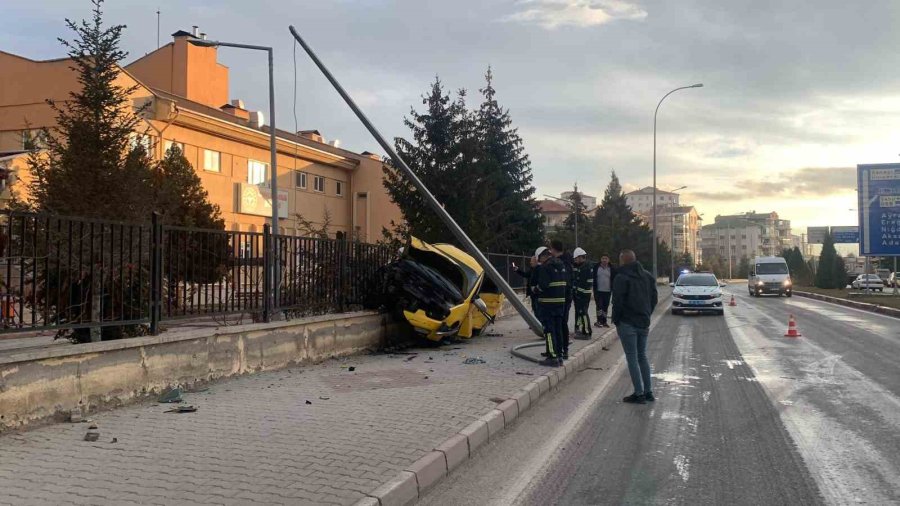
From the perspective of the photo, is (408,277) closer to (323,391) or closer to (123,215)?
(323,391)

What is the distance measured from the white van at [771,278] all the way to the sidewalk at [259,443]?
32328 millimetres

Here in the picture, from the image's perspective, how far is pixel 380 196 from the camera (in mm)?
45125

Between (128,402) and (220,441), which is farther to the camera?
(128,402)

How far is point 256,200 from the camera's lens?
3434 centimetres

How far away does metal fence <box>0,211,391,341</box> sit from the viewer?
20.1 ft

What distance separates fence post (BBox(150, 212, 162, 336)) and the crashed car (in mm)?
4442

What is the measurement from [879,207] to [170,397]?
3370 centimetres

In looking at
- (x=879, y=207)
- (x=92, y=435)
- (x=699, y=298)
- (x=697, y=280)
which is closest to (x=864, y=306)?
(x=879, y=207)

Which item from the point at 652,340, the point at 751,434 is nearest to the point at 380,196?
the point at 652,340

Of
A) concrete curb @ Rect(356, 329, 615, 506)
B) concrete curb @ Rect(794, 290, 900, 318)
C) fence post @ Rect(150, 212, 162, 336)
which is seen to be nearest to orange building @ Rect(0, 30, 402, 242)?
fence post @ Rect(150, 212, 162, 336)

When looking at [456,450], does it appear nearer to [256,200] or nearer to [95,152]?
[95,152]

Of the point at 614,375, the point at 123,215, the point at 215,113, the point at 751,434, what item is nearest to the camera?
the point at 751,434

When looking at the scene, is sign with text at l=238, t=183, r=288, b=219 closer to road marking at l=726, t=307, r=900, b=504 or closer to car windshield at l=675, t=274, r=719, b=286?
car windshield at l=675, t=274, r=719, b=286

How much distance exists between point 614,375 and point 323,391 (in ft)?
15.0
